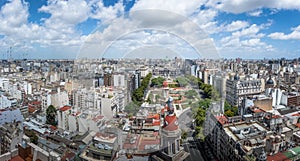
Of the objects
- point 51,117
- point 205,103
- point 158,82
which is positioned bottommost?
point 51,117

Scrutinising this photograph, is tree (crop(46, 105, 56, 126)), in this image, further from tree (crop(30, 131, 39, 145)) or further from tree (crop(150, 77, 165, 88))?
tree (crop(150, 77, 165, 88))

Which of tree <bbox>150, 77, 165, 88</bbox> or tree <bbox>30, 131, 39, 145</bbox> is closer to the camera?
tree <bbox>30, 131, 39, 145</bbox>

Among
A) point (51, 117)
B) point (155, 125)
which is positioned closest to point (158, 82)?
point (51, 117)

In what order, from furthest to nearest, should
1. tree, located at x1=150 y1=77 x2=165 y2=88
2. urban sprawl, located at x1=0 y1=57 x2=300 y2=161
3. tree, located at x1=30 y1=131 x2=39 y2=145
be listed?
tree, located at x1=150 y1=77 x2=165 y2=88, tree, located at x1=30 y1=131 x2=39 y2=145, urban sprawl, located at x1=0 y1=57 x2=300 y2=161

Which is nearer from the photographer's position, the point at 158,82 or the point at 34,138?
the point at 34,138

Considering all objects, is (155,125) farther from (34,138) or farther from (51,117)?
(51,117)

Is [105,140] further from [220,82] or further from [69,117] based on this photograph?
[220,82]

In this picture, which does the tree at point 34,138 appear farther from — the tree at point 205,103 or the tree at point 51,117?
the tree at point 205,103

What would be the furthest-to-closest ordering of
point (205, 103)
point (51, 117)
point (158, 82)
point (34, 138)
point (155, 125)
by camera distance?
point (158, 82), point (51, 117), point (205, 103), point (34, 138), point (155, 125)

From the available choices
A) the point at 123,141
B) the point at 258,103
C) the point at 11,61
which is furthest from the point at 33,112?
the point at 11,61

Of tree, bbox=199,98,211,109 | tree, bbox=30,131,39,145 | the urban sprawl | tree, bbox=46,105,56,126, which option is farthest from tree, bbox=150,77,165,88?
tree, bbox=30,131,39,145

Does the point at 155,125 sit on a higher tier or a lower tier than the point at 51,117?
higher
